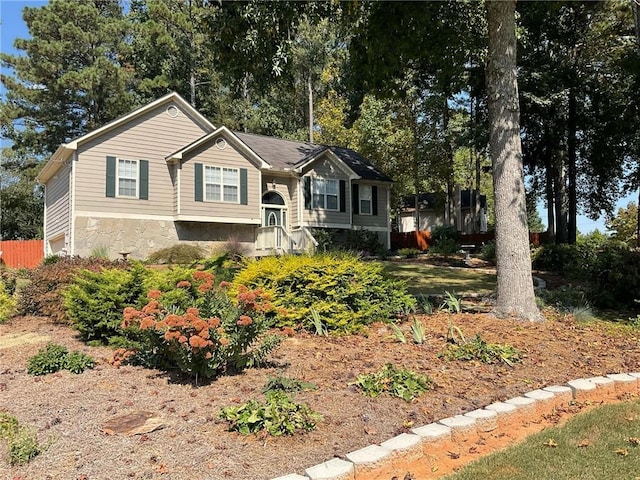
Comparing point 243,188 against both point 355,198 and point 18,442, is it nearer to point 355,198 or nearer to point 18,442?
point 355,198

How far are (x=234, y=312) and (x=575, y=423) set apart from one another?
10.0 ft

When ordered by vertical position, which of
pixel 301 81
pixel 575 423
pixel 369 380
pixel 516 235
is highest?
pixel 301 81

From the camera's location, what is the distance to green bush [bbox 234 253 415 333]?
6.36m

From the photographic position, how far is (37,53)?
2669 centimetres

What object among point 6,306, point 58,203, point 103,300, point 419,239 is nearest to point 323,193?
point 58,203

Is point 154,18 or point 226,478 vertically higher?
point 154,18

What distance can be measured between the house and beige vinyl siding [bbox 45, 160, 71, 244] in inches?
1.6

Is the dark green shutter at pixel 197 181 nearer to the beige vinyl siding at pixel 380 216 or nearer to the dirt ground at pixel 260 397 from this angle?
the beige vinyl siding at pixel 380 216

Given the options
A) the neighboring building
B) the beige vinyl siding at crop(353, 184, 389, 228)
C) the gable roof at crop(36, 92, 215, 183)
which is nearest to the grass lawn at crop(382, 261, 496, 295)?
the beige vinyl siding at crop(353, 184, 389, 228)

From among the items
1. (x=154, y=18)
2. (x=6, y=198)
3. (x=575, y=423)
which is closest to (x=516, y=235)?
(x=575, y=423)

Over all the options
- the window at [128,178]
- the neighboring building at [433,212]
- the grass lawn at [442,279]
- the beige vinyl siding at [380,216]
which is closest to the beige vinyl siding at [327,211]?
the beige vinyl siding at [380,216]

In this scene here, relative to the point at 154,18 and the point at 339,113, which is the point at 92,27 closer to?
the point at 154,18

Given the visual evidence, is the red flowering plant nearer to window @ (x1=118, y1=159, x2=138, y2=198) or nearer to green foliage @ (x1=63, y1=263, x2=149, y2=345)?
green foliage @ (x1=63, y1=263, x2=149, y2=345)

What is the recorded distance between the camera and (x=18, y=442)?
3041 millimetres
